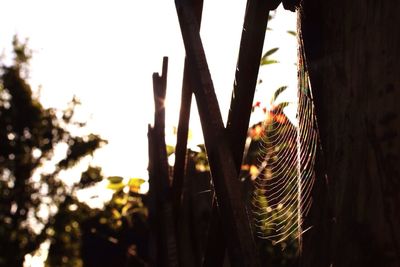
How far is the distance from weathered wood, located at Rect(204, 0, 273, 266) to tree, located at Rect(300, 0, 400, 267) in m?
0.37

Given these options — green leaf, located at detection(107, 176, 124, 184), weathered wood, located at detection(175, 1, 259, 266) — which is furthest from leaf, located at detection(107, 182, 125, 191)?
weathered wood, located at detection(175, 1, 259, 266)

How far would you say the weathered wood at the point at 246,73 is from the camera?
1.65 meters

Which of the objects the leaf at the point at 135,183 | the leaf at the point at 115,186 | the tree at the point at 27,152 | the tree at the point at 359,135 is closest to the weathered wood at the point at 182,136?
the leaf at the point at 135,183

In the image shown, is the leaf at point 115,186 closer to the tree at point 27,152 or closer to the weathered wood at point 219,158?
the weathered wood at point 219,158

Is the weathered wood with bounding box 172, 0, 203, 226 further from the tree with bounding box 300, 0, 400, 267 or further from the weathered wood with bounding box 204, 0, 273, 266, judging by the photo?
the tree with bounding box 300, 0, 400, 267

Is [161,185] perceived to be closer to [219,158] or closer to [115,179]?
[115,179]

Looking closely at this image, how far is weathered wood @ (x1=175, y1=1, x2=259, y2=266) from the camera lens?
1478 mm

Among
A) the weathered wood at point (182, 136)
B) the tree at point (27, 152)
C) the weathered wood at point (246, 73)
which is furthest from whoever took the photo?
the tree at point (27, 152)

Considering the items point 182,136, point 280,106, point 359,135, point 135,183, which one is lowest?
point 359,135

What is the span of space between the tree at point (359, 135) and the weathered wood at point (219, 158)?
0.25m

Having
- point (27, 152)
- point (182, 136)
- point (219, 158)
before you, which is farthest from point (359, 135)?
point (27, 152)

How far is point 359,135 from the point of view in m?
1.15

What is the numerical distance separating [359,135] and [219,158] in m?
0.59

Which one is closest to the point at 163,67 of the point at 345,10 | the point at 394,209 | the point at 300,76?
the point at 300,76
